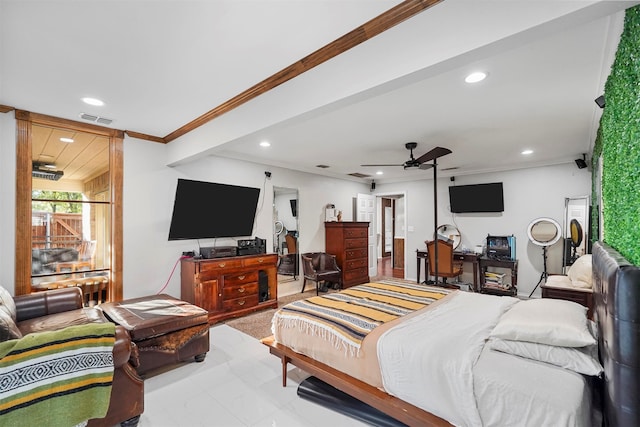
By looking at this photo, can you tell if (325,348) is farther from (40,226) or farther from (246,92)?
(40,226)

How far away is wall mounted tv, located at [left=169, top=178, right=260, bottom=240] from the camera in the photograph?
13.3 ft

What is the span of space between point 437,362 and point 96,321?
2791 mm

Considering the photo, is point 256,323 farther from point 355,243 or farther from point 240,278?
point 355,243

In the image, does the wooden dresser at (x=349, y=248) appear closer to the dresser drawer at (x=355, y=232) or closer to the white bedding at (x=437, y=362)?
the dresser drawer at (x=355, y=232)

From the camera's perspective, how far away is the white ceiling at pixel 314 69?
1473 mm

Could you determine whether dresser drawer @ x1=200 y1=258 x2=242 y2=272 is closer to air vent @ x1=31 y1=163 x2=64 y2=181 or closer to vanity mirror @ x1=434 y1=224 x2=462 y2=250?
air vent @ x1=31 y1=163 x2=64 y2=181

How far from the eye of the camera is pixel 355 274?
622 centimetres

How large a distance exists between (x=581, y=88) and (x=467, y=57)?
1728 millimetres

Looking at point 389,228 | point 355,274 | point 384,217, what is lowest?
point 355,274

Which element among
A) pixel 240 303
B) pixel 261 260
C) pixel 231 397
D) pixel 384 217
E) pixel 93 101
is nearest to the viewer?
pixel 231 397

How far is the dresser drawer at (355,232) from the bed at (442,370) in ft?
11.6

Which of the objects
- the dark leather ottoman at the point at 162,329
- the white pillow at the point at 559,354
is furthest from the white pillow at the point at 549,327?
the dark leather ottoman at the point at 162,329

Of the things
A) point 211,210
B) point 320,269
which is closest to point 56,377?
point 211,210

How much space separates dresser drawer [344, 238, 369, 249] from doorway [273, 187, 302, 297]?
1.03 m
